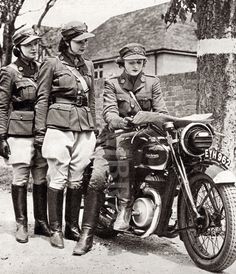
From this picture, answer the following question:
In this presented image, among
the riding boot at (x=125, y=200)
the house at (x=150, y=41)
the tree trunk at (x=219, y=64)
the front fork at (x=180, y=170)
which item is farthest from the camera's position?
the house at (x=150, y=41)

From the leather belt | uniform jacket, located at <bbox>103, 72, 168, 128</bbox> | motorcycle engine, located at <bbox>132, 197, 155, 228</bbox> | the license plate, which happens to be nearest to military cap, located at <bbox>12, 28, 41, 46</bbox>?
the leather belt

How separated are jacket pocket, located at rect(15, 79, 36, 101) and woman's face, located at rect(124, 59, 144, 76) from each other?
3.22 ft

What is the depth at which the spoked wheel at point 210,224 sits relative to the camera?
4.64 metres

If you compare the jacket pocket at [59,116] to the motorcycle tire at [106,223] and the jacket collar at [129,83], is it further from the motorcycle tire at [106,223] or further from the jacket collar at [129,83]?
→ the motorcycle tire at [106,223]

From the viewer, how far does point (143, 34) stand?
36.0m

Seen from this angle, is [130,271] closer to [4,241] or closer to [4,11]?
[4,241]

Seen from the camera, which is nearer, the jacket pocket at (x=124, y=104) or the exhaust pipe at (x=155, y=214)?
the exhaust pipe at (x=155, y=214)

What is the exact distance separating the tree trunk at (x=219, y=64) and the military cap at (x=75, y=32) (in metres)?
1.61

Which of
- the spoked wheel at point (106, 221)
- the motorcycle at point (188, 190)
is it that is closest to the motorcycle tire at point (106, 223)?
the spoked wheel at point (106, 221)

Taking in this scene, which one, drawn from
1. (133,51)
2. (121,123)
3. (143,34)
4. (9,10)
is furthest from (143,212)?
(143,34)

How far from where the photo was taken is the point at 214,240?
5340 mm

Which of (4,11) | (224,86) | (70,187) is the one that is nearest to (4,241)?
(70,187)

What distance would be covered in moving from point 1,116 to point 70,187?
0.99m

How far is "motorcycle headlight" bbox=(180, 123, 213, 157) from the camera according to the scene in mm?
4914
